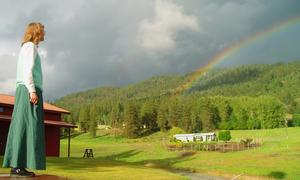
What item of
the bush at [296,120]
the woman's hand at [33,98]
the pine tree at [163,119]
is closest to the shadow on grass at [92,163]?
the woman's hand at [33,98]

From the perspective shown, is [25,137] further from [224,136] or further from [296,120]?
[296,120]

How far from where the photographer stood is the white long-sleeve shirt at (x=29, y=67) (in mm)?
8070

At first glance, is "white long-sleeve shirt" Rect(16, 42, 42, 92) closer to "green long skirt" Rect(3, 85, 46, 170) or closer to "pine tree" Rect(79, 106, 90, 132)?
"green long skirt" Rect(3, 85, 46, 170)

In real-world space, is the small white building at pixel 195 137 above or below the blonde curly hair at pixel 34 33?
below

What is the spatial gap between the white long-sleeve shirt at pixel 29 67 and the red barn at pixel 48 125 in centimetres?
2895

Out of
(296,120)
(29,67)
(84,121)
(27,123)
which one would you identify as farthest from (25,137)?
(84,121)

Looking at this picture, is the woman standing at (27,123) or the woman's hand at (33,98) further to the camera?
the woman's hand at (33,98)

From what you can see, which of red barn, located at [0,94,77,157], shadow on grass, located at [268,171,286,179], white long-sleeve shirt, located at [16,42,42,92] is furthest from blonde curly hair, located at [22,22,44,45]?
red barn, located at [0,94,77,157]

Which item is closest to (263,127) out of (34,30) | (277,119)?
(277,119)

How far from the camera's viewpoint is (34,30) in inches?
340

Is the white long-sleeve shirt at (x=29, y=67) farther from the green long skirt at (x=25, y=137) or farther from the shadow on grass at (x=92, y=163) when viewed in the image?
the shadow on grass at (x=92, y=163)

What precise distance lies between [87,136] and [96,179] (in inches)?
4689

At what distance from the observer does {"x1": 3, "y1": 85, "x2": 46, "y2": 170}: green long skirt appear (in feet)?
25.9

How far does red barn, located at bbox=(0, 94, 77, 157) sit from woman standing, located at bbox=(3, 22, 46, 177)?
2904cm
